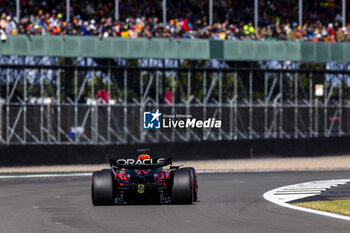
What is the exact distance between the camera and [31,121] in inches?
1537

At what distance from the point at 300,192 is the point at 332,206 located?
5272 millimetres

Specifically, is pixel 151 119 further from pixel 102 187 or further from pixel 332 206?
pixel 332 206

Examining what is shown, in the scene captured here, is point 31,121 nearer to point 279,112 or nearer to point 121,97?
point 121,97

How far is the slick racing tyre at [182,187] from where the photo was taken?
55.3ft

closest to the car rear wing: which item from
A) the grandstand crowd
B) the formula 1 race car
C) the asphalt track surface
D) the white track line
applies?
the formula 1 race car

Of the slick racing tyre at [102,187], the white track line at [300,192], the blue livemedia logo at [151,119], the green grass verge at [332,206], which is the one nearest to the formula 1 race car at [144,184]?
the slick racing tyre at [102,187]

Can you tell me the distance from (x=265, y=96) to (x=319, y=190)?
2192cm

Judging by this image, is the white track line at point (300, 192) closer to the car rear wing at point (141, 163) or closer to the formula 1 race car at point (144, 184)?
the formula 1 race car at point (144, 184)

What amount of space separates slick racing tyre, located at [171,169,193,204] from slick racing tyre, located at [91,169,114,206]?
1349 mm

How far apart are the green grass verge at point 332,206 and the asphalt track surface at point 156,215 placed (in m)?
0.66

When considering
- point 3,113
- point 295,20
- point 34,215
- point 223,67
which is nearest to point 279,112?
point 223,67

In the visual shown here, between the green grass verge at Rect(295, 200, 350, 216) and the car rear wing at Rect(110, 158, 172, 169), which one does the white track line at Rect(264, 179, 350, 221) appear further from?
the car rear wing at Rect(110, 158, 172, 169)

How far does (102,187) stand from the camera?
16891 mm

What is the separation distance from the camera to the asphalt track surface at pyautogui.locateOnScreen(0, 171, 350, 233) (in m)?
12.8
